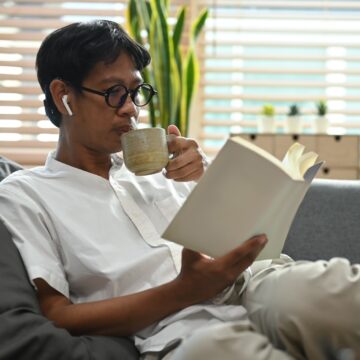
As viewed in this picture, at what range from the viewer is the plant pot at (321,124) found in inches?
116

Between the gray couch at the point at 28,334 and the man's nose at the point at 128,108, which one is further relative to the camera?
the man's nose at the point at 128,108

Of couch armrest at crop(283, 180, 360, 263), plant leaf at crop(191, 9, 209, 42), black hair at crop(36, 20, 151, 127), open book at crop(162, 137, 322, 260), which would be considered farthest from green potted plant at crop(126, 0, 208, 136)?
open book at crop(162, 137, 322, 260)

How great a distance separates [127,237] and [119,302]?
20 cm

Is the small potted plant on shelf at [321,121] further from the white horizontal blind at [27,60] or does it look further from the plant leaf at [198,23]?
the white horizontal blind at [27,60]

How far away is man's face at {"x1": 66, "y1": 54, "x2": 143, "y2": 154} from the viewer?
150cm

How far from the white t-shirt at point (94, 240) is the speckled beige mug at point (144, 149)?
16cm

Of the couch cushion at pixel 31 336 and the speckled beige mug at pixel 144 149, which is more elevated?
the speckled beige mug at pixel 144 149

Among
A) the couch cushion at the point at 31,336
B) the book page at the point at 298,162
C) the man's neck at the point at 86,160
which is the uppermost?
the book page at the point at 298,162

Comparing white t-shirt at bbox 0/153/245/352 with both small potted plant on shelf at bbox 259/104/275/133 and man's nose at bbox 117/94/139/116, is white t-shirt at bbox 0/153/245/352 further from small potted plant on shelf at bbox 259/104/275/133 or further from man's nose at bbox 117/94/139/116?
small potted plant on shelf at bbox 259/104/275/133

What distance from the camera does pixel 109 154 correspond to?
1.60 m

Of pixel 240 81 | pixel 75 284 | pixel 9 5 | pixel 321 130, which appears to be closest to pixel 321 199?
pixel 75 284

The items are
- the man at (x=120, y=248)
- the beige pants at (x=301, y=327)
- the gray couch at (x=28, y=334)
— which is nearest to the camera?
the beige pants at (x=301, y=327)

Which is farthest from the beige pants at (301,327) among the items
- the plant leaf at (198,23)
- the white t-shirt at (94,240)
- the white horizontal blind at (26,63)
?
the white horizontal blind at (26,63)

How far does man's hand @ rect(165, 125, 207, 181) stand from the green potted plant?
56.8 inches
